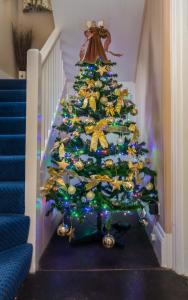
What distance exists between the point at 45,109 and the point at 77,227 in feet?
3.99

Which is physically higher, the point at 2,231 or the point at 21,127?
the point at 21,127

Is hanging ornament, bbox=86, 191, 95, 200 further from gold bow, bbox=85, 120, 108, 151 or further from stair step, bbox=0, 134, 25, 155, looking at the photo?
stair step, bbox=0, 134, 25, 155

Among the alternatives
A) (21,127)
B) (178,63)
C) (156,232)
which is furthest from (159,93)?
(21,127)

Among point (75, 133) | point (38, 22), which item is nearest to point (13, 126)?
point (75, 133)

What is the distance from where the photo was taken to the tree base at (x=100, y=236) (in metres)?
2.17

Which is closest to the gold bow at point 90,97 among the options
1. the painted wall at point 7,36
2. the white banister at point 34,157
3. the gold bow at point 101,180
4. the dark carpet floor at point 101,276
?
the white banister at point 34,157

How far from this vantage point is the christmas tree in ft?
6.46

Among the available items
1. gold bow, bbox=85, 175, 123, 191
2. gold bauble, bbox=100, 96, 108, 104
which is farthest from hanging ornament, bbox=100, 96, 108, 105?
gold bow, bbox=85, 175, 123, 191

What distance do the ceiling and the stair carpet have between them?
4.29 ft

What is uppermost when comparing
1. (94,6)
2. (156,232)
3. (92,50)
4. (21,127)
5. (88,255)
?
(94,6)

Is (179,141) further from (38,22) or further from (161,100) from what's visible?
(38,22)

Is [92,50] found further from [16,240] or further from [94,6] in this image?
[16,240]

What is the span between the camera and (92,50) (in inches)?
89.7

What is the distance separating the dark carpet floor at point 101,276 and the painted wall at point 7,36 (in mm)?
2815
